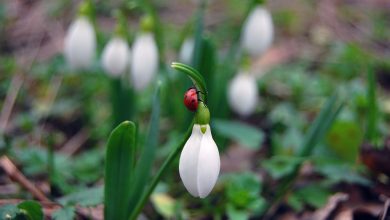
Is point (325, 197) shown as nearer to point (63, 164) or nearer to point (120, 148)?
point (120, 148)

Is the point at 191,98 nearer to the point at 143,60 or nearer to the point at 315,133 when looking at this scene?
the point at 315,133

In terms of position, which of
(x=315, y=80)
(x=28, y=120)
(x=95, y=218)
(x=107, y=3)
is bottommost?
(x=95, y=218)

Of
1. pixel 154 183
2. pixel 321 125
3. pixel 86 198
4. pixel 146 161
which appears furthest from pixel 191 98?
pixel 321 125

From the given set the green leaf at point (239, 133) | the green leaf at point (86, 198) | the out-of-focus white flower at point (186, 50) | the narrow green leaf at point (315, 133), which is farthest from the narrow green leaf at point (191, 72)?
the out-of-focus white flower at point (186, 50)

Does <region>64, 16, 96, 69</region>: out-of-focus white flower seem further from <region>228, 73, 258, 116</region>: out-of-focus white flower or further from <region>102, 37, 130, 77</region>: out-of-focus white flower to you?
→ <region>228, 73, 258, 116</region>: out-of-focus white flower

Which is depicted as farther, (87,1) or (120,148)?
(87,1)

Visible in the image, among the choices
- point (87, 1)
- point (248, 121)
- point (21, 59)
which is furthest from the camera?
point (21, 59)

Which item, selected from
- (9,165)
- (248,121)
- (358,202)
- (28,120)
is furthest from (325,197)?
(28,120)

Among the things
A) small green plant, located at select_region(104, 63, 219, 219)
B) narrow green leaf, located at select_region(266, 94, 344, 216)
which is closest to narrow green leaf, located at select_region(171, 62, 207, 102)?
small green plant, located at select_region(104, 63, 219, 219)
